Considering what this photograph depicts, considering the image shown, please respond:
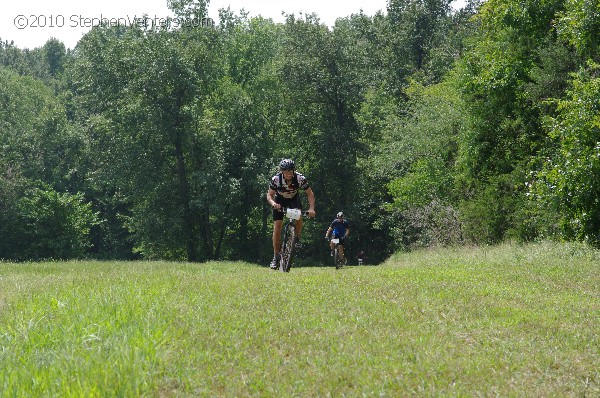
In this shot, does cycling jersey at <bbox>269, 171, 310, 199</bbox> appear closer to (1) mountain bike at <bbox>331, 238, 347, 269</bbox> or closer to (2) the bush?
(1) mountain bike at <bbox>331, 238, 347, 269</bbox>

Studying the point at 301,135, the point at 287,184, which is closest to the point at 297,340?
the point at 287,184

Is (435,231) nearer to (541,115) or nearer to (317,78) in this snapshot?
(541,115)

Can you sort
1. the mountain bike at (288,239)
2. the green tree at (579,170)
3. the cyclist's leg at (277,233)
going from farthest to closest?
the green tree at (579,170), the cyclist's leg at (277,233), the mountain bike at (288,239)

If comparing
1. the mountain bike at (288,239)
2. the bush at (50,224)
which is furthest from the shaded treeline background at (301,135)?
the mountain bike at (288,239)

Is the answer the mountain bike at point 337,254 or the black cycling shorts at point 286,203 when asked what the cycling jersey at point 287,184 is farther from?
the mountain bike at point 337,254

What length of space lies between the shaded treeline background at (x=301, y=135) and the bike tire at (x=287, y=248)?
484 inches

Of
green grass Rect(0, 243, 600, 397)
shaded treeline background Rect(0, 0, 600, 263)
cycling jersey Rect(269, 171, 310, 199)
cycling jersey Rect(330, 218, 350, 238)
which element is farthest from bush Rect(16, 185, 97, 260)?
green grass Rect(0, 243, 600, 397)

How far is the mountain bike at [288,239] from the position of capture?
43.2 ft

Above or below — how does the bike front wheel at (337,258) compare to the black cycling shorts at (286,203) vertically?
below

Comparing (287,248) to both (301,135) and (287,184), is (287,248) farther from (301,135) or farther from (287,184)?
(301,135)

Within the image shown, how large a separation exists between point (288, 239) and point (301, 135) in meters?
34.7

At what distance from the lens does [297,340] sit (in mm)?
6629

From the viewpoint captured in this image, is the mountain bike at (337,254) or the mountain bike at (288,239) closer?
the mountain bike at (288,239)

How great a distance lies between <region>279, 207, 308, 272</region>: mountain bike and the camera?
13.2 meters
